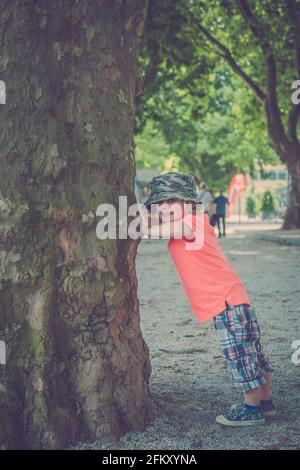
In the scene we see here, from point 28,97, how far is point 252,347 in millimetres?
1923

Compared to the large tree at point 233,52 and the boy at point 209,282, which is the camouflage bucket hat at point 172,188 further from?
the large tree at point 233,52

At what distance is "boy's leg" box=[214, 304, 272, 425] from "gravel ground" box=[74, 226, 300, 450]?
0.35 feet

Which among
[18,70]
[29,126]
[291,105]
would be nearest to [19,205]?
[29,126]

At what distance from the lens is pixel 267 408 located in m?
4.66

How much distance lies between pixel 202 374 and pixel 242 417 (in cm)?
131

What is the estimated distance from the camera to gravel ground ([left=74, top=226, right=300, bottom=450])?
13.9 ft

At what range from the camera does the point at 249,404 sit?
15.0ft

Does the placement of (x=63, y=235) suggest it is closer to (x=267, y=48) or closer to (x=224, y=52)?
(x=267, y=48)

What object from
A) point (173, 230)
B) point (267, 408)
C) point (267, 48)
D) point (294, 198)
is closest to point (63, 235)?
point (173, 230)

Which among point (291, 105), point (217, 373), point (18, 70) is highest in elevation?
point (291, 105)

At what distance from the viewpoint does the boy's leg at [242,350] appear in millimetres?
4438

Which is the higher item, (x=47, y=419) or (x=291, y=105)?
(x=291, y=105)

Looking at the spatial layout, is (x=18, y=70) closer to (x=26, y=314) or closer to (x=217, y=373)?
(x=26, y=314)

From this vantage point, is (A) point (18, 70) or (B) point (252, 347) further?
(B) point (252, 347)
